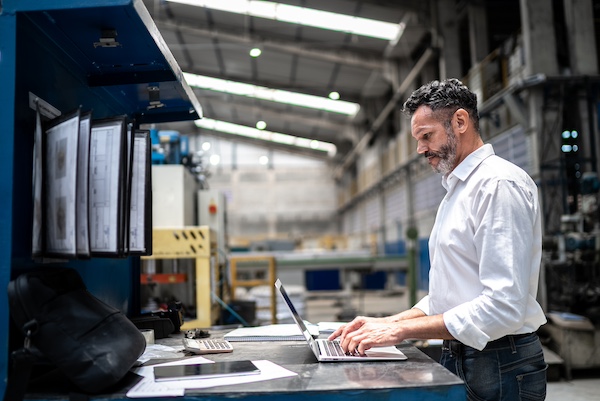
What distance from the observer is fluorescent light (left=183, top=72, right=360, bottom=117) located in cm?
1511

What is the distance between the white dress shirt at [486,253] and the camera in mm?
1374

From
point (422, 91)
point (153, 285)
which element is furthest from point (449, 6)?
point (422, 91)

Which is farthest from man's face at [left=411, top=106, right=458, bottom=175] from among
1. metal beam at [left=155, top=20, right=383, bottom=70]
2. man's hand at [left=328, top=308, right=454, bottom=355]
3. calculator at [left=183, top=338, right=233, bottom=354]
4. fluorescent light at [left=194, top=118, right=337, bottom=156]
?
fluorescent light at [left=194, top=118, right=337, bottom=156]

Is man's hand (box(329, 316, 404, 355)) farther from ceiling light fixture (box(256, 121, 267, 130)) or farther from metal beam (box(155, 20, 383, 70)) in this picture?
ceiling light fixture (box(256, 121, 267, 130))

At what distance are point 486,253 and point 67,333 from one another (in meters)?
1.05

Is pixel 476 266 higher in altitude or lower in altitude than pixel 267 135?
lower

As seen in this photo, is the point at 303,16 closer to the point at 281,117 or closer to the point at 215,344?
the point at 281,117

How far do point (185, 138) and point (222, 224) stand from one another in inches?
42.0

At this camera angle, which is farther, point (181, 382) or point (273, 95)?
point (273, 95)

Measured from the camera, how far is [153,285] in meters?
4.35

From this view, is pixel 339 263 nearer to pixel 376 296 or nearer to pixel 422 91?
pixel 376 296

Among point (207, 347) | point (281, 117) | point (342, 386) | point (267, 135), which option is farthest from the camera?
point (267, 135)

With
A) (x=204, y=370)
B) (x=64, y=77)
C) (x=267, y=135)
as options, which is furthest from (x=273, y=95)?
(x=204, y=370)

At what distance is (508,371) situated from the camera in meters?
1.52
